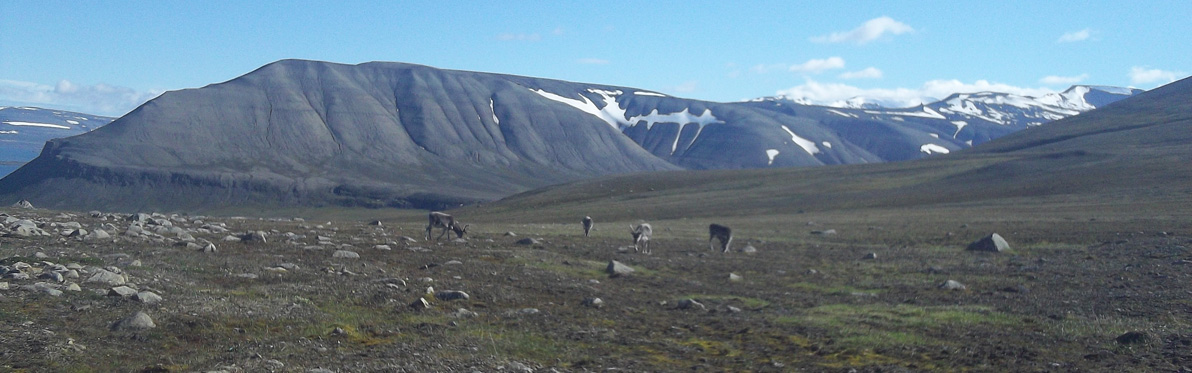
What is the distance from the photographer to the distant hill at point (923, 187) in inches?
2689

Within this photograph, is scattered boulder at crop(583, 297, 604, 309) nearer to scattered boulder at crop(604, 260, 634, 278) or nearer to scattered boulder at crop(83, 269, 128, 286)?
scattered boulder at crop(604, 260, 634, 278)

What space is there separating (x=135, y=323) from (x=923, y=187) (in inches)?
3484

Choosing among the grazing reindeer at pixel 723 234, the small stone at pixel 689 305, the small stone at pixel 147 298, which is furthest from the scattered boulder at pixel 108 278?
the grazing reindeer at pixel 723 234

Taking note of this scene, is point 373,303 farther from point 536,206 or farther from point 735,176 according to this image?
point 735,176

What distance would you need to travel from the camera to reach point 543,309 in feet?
58.5

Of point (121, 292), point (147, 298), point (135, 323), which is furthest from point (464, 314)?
point (121, 292)

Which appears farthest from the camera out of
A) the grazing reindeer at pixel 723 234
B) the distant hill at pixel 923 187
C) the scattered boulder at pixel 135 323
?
the distant hill at pixel 923 187

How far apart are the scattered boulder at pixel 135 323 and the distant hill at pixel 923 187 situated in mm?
55436

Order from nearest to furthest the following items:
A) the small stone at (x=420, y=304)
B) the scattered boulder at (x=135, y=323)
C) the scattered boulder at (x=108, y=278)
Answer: the scattered boulder at (x=135, y=323) < the scattered boulder at (x=108, y=278) < the small stone at (x=420, y=304)

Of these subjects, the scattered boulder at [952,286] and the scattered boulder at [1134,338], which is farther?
the scattered boulder at [952,286]

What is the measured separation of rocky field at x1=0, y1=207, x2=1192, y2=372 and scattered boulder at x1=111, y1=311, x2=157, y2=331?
61 mm

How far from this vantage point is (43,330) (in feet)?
39.2

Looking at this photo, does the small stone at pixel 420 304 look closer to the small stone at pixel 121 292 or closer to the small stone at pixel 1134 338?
the small stone at pixel 121 292

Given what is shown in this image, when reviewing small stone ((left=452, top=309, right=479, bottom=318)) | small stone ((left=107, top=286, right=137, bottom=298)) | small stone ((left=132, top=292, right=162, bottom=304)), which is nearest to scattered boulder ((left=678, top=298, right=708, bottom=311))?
small stone ((left=452, top=309, right=479, bottom=318))
